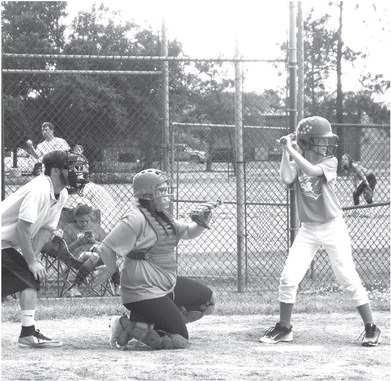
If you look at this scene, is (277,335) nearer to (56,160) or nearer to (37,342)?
(37,342)

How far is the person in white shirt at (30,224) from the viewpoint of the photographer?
20.2ft

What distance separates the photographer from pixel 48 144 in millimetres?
10258

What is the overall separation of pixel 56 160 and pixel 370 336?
256 centimetres

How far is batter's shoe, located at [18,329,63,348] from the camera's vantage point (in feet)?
20.4

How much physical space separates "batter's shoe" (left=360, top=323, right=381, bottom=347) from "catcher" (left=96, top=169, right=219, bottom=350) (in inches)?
50.1

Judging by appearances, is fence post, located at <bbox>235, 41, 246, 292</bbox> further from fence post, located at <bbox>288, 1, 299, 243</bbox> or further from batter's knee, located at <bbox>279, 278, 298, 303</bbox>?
batter's knee, located at <bbox>279, 278, 298, 303</bbox>

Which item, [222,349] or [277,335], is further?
[277,335]

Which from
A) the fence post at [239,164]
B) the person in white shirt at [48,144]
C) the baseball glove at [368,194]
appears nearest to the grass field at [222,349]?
the fence post at [239,164]

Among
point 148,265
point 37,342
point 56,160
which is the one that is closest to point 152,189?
point 148,265

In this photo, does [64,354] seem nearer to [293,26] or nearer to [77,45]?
[293,26]

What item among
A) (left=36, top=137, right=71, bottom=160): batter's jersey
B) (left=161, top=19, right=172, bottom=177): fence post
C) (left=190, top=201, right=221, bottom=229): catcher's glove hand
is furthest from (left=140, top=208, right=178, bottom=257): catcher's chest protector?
(left=36, top=137, right=71, bottom=160): batter's jersey

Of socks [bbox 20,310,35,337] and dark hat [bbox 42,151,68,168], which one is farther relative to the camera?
dark hat [bbox 42,151,68,168]

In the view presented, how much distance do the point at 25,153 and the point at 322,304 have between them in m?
4.42

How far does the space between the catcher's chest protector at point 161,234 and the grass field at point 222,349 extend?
2.30 ft
